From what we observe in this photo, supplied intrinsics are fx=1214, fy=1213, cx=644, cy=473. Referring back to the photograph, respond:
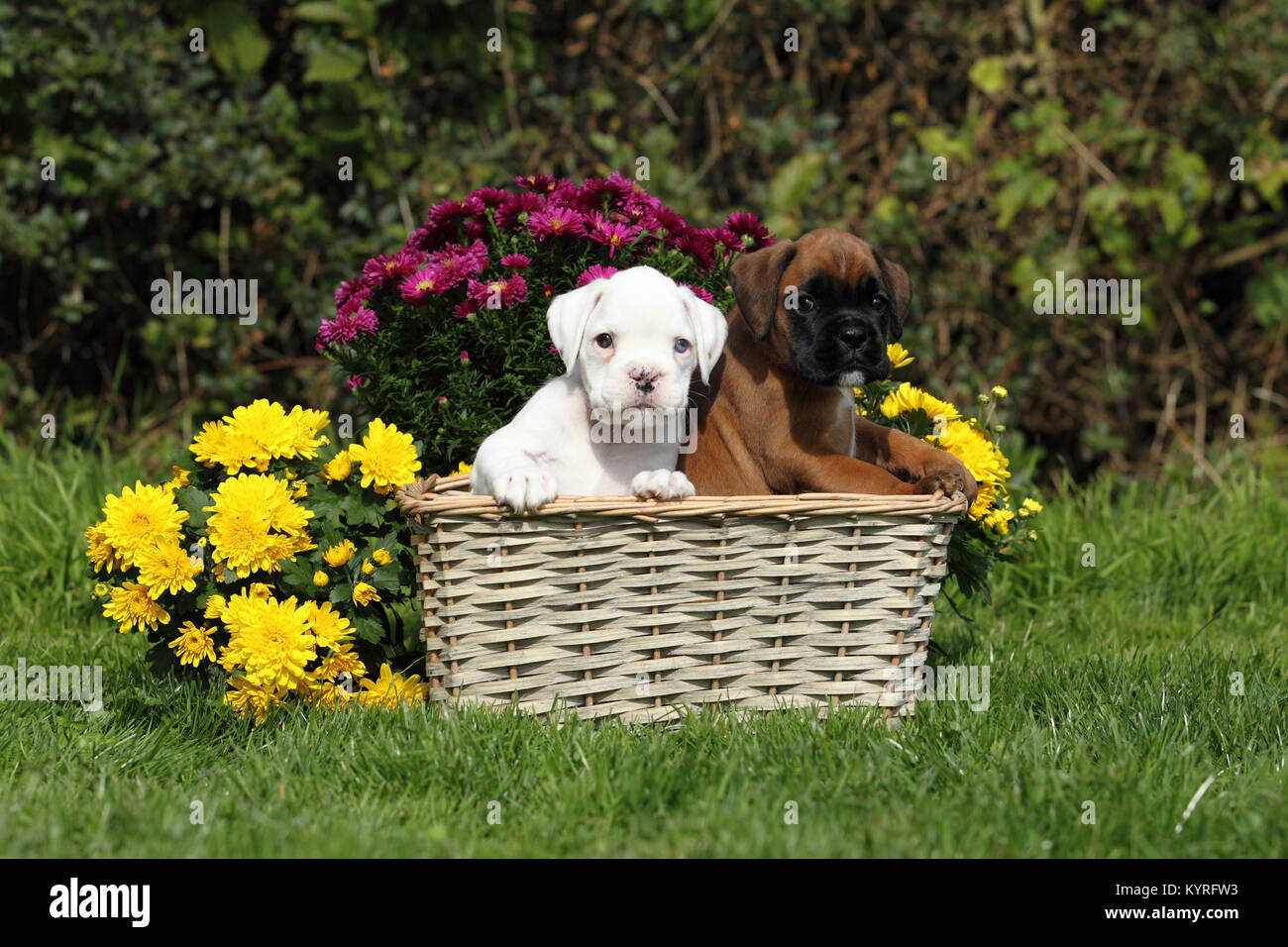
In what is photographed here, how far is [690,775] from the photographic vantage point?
288cm

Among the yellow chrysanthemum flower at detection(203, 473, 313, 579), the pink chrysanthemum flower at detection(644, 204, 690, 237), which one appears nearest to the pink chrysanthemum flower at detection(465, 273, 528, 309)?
the pink chrysanthemum flower at detection(644, 204, 690, 237)

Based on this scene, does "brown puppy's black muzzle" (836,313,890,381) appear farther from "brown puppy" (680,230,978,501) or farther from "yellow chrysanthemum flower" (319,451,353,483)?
"yellow chrysanthemum flower" (319,451,353,483)

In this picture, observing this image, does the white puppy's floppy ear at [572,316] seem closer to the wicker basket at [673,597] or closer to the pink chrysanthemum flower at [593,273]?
the pink chrysanthemum flower at [593,273]

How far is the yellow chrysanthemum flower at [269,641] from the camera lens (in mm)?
3264

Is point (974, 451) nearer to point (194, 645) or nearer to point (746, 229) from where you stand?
point (746, 229)

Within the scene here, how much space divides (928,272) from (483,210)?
3.34 metres

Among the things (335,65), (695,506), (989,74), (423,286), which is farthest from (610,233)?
(989,74)

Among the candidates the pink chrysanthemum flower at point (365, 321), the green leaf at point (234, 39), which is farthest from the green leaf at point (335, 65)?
the pink chrysanthemum flower at point (365, 321)

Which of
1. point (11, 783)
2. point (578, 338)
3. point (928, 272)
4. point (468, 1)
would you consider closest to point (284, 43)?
point (468, 1)

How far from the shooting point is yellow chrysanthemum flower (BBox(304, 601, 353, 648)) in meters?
3.36

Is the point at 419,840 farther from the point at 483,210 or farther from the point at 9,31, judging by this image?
the point at 9,31

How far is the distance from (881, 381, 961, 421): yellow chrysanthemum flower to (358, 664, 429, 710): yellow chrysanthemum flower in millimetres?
1716

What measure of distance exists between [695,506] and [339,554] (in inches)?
42.6

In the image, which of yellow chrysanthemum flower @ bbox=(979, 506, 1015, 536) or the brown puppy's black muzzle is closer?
the brown puppy's black muzzle
